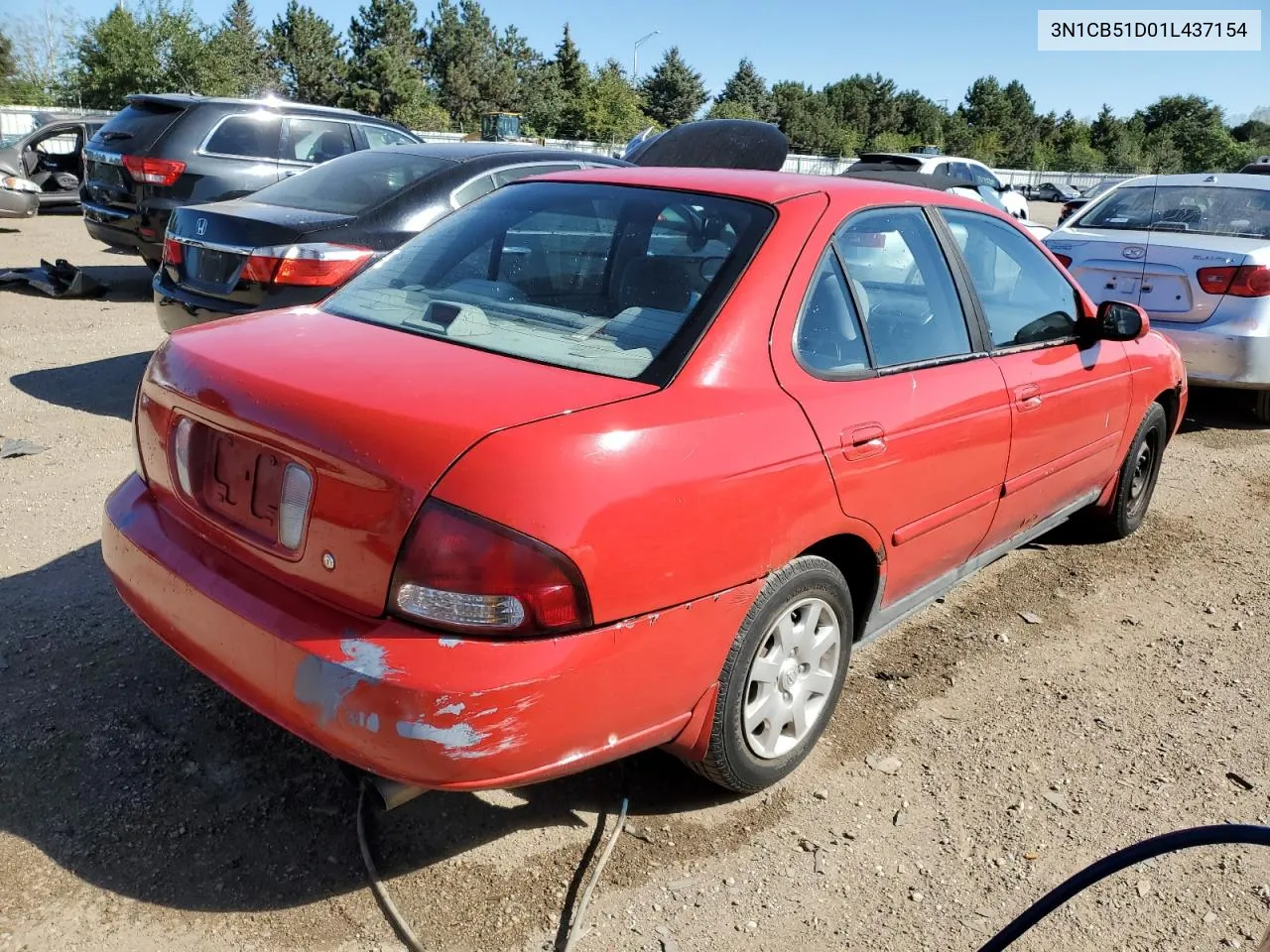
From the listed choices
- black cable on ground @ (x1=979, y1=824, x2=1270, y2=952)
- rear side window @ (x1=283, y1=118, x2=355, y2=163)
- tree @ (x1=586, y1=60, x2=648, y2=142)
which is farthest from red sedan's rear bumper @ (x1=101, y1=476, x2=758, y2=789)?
tree @ (x1=586, y1=60, x2=648, y2=142)

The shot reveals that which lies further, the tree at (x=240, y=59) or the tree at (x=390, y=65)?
the tree at (x=390, y=65)

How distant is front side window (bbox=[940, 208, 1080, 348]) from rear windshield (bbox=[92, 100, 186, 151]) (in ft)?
24.9

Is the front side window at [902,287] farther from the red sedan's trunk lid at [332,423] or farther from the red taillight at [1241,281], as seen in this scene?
the red taillight at [1241,281]

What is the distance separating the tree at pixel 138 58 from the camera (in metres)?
36.8

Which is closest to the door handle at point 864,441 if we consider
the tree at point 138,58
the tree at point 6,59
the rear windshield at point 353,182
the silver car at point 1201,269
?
the rear windshield at point 353,182

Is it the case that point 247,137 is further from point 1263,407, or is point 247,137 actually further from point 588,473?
point 1263,407

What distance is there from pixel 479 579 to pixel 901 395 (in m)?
1.46

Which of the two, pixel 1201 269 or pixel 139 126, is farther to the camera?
pixel 139 126

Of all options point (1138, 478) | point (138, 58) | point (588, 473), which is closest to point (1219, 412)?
point (1138, 478)

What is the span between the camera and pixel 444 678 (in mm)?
1997

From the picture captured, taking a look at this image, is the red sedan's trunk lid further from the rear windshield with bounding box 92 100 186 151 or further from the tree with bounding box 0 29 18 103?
the tree with bounding box 0 29 18 103

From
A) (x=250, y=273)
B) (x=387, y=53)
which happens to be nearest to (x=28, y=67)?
(x=387, y=53)

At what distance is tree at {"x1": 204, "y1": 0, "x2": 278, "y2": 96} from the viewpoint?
39.8 meters

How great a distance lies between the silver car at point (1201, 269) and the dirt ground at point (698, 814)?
3180 mm
